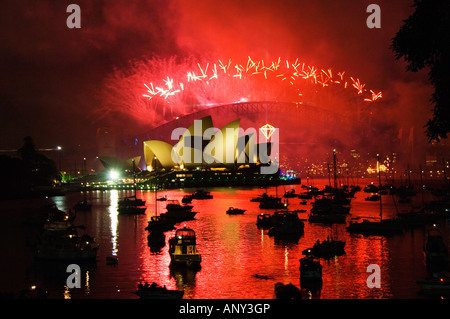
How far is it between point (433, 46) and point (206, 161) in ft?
362

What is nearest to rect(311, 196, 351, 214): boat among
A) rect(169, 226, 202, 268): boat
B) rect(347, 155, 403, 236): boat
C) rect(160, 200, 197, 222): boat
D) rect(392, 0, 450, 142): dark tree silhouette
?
rect(347, 155, 403, 236): boat

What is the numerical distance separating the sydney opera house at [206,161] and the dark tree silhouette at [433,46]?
315 feet

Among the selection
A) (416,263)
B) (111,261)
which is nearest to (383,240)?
(416,263)

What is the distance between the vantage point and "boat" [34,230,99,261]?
29.9 m

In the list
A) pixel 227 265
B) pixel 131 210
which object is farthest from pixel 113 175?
pixel 227 265

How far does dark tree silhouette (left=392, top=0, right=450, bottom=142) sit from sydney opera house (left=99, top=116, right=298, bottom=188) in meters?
95.9

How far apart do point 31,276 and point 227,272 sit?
8.81 meters

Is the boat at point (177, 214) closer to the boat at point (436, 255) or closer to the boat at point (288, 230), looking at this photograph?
the boat at point (288, 230)

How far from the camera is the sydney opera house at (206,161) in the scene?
362 ft

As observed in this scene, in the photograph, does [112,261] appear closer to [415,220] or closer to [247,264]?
[247,264]

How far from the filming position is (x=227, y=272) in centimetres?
2738

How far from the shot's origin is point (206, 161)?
389 ft

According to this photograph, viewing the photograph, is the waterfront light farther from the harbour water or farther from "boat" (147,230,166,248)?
"boat" (147,230,166,248)
